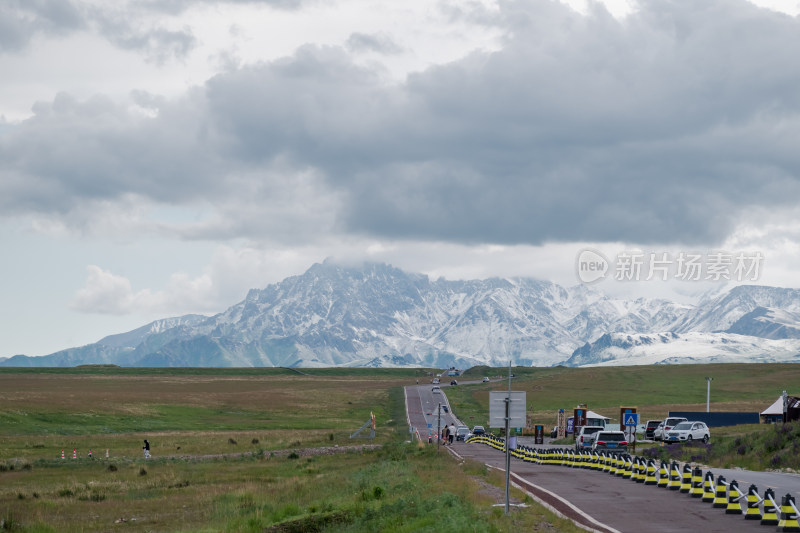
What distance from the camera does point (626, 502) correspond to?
3011cm

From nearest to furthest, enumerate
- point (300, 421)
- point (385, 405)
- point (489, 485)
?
point (489, 485), point (300, 421), point (385, 405)

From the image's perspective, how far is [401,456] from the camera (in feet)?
200

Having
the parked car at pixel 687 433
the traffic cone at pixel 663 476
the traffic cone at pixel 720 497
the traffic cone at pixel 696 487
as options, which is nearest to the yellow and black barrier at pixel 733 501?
the traffic cone at pixel 720 497

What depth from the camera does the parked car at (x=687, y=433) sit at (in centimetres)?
7069

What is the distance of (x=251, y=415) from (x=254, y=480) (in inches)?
3222

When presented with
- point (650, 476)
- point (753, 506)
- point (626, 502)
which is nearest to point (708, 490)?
point (626, 502)

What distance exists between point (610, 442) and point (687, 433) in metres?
14.5

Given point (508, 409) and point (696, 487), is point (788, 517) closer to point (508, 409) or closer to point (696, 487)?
point (508, 409)

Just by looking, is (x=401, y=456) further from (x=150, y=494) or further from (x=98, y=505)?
(x=98, y=505)

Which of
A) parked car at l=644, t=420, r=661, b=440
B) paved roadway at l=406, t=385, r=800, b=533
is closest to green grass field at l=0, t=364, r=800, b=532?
paved roadway at l=406, t=385, r=800, b=533

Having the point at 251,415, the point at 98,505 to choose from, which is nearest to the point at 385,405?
the point at 251,415

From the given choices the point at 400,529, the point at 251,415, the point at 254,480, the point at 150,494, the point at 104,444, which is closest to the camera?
the point at 400,529

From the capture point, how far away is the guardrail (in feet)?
79.3

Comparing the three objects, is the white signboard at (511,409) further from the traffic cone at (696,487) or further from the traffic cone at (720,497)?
the traffic cone at (696,487)
